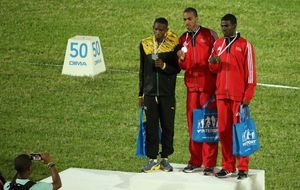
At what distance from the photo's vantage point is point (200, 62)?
50.1 feet

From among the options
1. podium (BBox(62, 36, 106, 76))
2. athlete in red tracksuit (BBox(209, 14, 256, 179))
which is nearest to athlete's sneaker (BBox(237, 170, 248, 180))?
athlete in red tracksuit (BBox(209, 14, 256, 179))

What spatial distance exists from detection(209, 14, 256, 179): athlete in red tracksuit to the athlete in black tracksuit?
0.59 metres

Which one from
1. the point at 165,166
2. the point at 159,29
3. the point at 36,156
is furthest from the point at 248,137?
the point at 36,156

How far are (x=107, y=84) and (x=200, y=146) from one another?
775 cm

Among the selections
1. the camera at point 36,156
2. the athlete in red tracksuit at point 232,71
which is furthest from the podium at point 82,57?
the camera at point 36,156

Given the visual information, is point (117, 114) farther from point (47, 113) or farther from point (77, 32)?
point (77, 32)

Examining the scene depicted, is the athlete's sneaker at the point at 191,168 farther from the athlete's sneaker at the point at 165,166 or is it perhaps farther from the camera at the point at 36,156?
the camera at the point at 36,156

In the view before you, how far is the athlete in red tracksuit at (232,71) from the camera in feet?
49.1

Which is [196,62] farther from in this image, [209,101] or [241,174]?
[241,174]

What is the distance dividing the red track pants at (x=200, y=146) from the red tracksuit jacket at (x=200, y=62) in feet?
0.36

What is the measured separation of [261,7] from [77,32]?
13.2ft

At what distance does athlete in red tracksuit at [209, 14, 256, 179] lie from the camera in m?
15.0

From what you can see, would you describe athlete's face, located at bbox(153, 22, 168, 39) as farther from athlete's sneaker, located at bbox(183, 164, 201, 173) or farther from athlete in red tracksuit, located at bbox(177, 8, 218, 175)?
athlete's sneaker, located at bbox(183, 164, 201, 173)

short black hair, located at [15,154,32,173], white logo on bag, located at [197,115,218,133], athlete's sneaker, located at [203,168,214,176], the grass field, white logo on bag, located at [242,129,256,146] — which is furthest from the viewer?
the grass field
